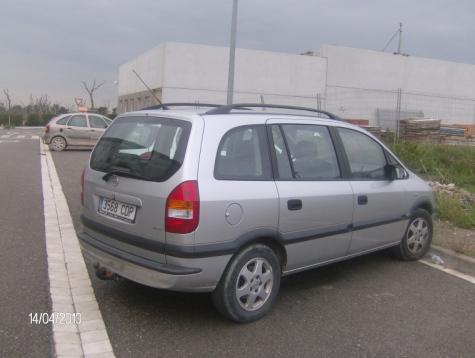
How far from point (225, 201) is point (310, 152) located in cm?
123

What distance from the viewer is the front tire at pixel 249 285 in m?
3.94

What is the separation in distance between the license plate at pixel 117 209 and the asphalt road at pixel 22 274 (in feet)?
2.97

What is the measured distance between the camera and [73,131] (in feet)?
65.5

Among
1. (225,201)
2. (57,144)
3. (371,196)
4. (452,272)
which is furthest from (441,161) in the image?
(57,144)

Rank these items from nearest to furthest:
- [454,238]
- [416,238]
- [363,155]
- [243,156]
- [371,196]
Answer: [243,156] → [371,196] → [363,155] → [416,238] → [454,238]

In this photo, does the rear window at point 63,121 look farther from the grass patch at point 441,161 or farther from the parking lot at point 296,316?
the parking lot at point 296,316

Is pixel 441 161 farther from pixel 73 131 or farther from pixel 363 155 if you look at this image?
pixel 73 131

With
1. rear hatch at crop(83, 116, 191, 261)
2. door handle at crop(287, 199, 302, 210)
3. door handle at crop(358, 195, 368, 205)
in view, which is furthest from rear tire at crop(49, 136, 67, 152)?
door handle at crop(287, 199, 302, 210)

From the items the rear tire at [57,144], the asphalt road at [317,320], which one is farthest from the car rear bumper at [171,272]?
the rear tire at [57,144]

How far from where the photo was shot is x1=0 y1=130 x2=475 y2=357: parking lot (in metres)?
3.69

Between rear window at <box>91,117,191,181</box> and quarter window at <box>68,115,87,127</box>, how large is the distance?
53.0ft

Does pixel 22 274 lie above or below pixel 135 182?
below

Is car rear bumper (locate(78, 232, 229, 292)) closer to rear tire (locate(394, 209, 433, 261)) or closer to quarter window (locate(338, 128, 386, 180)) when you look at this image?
quarter window (locate(338, 128, 386, 180))

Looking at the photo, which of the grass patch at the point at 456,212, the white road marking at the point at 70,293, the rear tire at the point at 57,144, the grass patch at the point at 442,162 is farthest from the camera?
the rear tire at the point at 57,144
